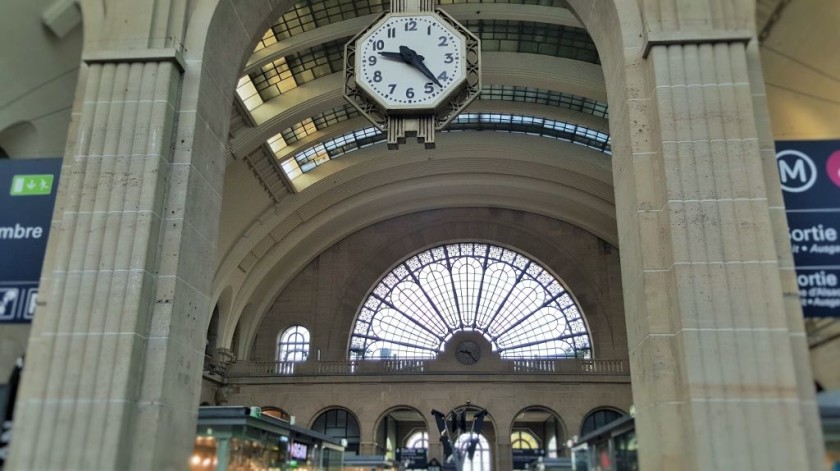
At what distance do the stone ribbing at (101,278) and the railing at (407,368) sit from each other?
24.9 m

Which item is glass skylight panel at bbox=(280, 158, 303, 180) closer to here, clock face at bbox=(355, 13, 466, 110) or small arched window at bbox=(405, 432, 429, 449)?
small arched window at bbox=(405, 432, 429, 449)

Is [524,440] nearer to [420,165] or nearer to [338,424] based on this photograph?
[338,424]

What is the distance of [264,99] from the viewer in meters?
23.6

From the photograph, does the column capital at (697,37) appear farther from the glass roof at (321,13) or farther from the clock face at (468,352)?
the clock face at (468,352)

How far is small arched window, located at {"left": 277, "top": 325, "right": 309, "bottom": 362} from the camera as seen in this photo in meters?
33.8

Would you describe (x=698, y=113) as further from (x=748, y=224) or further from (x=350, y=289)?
(x=350, y=289)

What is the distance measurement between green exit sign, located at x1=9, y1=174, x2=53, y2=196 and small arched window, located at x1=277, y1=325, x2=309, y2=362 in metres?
26.7

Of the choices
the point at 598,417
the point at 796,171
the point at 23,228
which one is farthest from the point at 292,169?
the point at 796,171

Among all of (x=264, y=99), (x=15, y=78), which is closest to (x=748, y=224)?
(x=15, y=78)

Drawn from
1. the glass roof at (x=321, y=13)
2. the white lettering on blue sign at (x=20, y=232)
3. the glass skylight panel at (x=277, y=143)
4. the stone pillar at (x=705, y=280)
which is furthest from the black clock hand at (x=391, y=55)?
the glass skylight panel at (x=277, y=143)

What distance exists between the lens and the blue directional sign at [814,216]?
6.79 meters

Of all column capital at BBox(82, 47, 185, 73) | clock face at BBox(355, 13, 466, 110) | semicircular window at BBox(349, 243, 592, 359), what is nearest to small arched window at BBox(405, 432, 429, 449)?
semicircular window at BBox(349, 243, 592, 359)

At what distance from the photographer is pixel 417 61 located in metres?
8.23

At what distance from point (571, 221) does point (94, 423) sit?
30.0 metres
